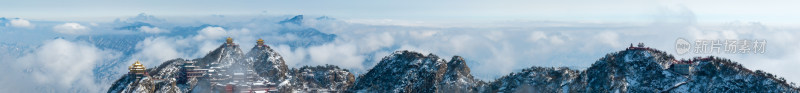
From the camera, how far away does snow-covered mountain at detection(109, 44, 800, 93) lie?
91.9 m

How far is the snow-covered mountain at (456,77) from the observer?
91.9 metres

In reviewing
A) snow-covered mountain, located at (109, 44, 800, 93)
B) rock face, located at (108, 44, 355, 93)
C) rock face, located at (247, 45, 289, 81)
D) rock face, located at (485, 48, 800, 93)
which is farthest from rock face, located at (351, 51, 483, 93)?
rock face, located at (247, 45, 289, 81)

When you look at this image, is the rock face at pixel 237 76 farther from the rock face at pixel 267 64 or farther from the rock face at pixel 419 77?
the rock face at pixel 419 77

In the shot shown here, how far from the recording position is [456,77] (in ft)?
355

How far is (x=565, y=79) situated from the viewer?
99.4m

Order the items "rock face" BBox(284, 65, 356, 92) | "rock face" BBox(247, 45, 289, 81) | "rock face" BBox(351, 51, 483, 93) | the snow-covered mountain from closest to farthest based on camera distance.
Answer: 1. the snow-covered mountain
2. "rock face" BBox(351, 51, 483, 93)
3. "rock face" BBox(247, 45, 289, 81)
4. "rock face" BBox(284, 65, 356, 92)

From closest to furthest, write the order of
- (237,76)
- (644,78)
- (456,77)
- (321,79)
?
(644,78), (456,77), (237,76), (321,79)

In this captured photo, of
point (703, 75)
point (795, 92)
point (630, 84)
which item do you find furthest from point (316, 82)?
point (795, 92)

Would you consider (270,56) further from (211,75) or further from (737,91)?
(737,91)

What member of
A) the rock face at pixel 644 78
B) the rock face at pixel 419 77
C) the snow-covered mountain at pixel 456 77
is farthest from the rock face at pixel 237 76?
the rock face at pixel 644 78

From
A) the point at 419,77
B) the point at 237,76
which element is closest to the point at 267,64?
the point at 237,76

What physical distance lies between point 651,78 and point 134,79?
83.8 m

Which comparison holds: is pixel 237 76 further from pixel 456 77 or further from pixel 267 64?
pixel 456 77

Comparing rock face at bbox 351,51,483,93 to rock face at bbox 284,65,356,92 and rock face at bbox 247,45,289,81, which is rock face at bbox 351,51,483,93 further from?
rock face at bbox 247,45,289,81
